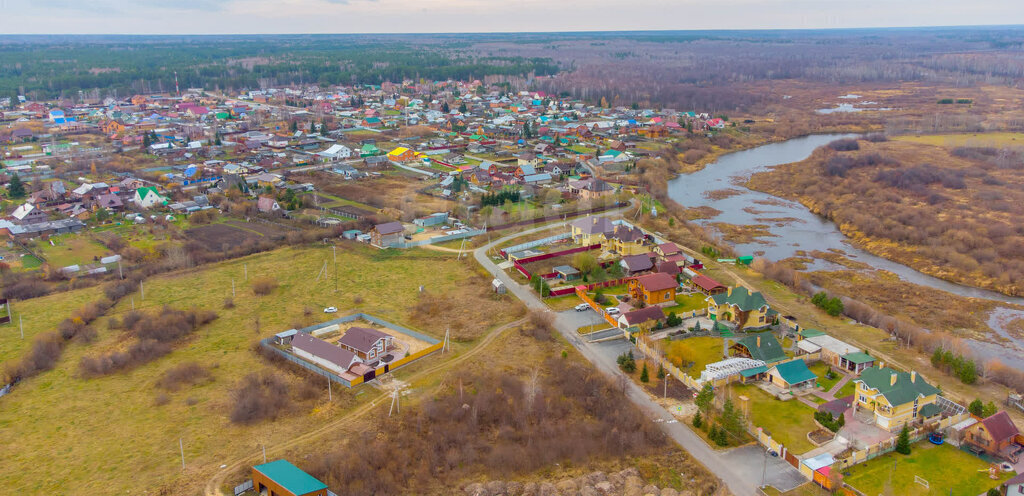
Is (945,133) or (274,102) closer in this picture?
(945,133)

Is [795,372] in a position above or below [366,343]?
below

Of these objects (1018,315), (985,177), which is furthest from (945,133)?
(1018,315)

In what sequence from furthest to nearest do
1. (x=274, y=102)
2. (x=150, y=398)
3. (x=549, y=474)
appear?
(x=274, y=102)
(x=150, y=398)
(x=549, y=474)

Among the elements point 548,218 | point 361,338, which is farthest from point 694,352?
point 548,218

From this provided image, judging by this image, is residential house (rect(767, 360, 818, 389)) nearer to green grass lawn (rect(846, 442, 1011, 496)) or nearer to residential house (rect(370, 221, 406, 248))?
green grass lawn (rect(846, 442, 1011, 496))

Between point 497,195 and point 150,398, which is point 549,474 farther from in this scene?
point 497,195

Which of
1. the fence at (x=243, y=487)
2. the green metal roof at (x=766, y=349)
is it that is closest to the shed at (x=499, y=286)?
the green metal roof at (x=766, y=349)

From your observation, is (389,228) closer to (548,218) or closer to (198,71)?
(548,218)
